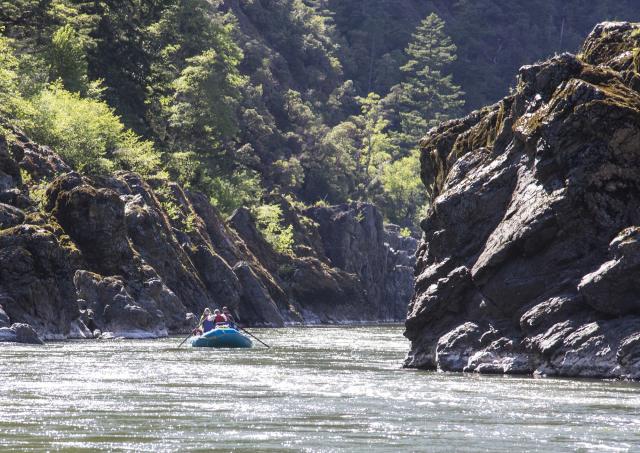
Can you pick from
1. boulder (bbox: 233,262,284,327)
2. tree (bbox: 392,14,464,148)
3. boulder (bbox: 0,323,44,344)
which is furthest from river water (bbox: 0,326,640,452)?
tree (bbox: 392,14,464,148)

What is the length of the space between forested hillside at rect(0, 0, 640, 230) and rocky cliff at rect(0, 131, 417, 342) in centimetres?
340

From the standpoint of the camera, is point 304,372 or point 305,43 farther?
point 305,43

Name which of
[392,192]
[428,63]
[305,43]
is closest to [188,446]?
[392,192]

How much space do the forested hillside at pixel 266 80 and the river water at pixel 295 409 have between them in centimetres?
3435

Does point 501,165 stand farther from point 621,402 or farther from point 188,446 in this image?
point 188,446

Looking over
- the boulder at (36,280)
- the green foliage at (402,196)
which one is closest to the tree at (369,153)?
the green foliage at (402,196)

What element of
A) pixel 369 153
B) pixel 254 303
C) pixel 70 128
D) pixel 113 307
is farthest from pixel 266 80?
pixel 113 307

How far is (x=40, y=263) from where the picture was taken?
45.6 m

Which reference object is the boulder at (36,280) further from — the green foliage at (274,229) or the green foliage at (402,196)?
the green foliage at (402,196)

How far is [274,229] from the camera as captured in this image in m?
96.8

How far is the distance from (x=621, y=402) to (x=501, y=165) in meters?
11.6

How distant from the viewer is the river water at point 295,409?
699 inches

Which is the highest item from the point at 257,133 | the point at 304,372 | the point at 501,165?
the point at 257,133

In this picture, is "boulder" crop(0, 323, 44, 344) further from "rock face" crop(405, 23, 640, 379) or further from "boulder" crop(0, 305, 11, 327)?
"rock face" crop(405, 23, 640, 379)
